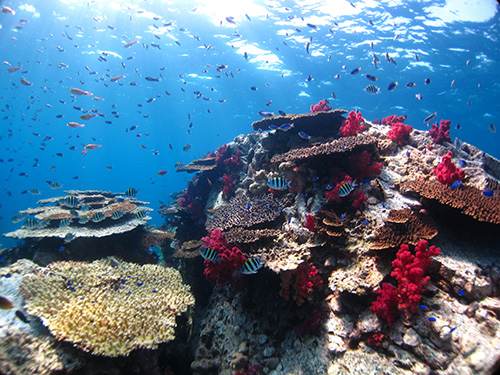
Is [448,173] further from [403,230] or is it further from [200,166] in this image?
[200,166]

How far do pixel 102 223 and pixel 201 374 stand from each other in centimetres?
597

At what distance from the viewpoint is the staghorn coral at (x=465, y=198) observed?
13.8 feet

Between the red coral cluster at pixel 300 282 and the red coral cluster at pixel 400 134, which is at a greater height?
the red coral cluster at pixel 400 134

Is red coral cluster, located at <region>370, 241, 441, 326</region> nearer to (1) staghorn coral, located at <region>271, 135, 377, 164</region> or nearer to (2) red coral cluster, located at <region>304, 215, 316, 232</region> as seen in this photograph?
(2) red coral cluster, located at <region>304, 215, 316, 232</region>

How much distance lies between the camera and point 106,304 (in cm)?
434

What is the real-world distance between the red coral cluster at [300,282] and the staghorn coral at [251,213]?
1.85 m

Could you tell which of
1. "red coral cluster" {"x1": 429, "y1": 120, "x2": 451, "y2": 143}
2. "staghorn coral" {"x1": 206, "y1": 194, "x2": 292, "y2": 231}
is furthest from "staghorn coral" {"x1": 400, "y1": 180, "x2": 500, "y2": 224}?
"staghorn coral" {"x1": 206, "y1": 194, "x2": 292, "y2": 231}

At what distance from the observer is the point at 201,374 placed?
4734 millimetres

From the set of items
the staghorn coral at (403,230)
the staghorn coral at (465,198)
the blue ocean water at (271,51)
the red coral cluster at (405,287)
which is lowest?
the red coral cluster at (405,287)

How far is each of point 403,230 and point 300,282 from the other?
2264 mm

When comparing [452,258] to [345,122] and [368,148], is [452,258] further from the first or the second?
[345,122]

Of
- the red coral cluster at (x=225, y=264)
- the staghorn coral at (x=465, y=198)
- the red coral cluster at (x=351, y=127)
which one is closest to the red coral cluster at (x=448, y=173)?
the staghorn coral at (x=465, y=198)

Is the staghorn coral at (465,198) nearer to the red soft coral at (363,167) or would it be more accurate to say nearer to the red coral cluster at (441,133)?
the red soft coral at (363,167)

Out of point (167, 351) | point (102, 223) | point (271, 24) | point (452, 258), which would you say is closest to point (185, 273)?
point (167, 351)
